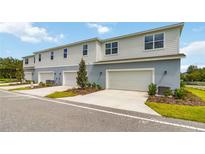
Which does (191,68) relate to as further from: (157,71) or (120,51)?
(157,71)

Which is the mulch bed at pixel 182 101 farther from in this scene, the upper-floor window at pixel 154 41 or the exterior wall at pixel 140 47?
the upper-floor window at pixel 154 41

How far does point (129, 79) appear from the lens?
13766 millimetres

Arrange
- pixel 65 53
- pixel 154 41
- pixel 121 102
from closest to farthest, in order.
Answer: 1. pixel 121 102
2. pixel 154 41
3. pixel 65 53

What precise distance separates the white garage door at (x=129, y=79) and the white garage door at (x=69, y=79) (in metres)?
5.41

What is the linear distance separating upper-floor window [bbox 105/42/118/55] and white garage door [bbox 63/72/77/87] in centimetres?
540

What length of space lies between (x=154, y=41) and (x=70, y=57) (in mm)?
11097

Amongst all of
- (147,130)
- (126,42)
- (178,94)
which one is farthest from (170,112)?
(126,42)

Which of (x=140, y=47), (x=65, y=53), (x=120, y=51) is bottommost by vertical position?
(x=120, y=51)

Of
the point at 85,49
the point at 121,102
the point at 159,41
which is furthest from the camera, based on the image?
the point at 85,49

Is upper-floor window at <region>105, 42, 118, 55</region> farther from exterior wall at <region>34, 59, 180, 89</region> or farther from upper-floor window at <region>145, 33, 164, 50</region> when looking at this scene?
upper-floor window at <region>145, 33, 164, 50</region>

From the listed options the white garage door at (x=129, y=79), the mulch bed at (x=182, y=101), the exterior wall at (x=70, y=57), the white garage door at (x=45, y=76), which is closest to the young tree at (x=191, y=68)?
the white garage door at (x=129, y=79)

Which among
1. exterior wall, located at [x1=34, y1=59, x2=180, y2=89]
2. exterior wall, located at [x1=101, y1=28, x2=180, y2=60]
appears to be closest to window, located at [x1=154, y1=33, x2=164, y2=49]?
exterior wall, located at [x1=101, y1=28, x2=180, y2=60]

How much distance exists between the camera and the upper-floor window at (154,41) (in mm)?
12672

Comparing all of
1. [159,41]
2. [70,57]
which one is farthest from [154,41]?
[70,57]
